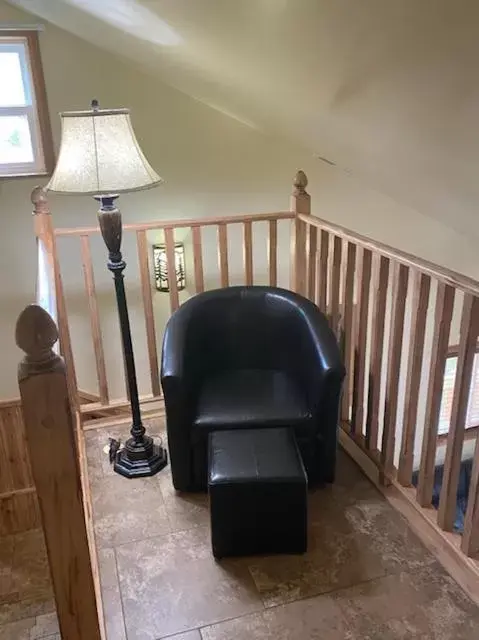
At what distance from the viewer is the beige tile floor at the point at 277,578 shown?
175 centimetres

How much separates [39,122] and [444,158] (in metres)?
2.77

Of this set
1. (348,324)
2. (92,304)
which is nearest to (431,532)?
(348,324)

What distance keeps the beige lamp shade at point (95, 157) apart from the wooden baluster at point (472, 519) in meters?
1.54

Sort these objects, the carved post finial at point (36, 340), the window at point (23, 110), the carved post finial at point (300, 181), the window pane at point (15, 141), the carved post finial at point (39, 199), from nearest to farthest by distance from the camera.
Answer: the carved post finial at point (36, 340) < the carved post finial at point (39, 199) < the carved post finial at point (300, 181) < the window at point (23, 110) < the window pane at point (15, 141)

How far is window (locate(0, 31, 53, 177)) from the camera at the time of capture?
363cm

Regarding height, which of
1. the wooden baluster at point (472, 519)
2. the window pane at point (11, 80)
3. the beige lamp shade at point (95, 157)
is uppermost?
the window pane at point (11, 80)

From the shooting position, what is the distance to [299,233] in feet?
9.74

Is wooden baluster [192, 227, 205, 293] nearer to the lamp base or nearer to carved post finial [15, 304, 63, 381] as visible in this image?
the lamp base

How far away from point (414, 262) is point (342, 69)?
729 mm

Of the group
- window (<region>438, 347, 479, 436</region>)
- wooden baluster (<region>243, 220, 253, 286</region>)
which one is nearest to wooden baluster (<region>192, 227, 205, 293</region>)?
wooden baluster (<region>243, 220, 253, 286</region>)

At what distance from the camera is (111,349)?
4.24m

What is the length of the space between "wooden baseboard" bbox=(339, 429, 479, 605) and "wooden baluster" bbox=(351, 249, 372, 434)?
168 millimetres

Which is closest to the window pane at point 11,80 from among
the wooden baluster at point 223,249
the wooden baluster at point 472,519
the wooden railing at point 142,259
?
Result: the wooden railing at point 142,259

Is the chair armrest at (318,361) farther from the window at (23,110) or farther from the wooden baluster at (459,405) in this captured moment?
the window at (23,110)
